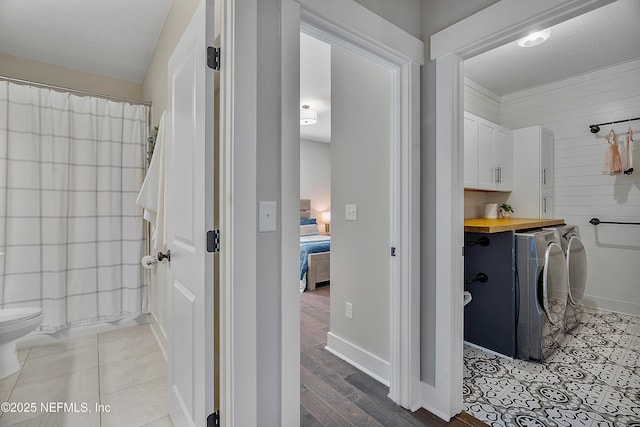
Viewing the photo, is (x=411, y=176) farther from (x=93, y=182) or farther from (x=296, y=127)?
(x=93, y=182)

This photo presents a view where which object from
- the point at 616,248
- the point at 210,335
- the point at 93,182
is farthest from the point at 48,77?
the point at 616,248

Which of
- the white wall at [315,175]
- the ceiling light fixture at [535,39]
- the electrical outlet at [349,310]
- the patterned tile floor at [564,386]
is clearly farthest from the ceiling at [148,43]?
the white wall at [315,175]

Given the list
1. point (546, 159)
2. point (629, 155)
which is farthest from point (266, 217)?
point (629, 155)

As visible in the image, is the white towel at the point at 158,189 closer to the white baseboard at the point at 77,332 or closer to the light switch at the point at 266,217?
the light switch at the point at 266,217

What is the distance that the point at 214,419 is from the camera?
3.91 feet

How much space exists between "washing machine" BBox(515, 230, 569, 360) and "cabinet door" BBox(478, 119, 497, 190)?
35.1 inches

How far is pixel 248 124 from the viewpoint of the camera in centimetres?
111

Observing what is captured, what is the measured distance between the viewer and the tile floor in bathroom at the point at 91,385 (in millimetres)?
1691

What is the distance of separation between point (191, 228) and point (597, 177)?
4.20 metres

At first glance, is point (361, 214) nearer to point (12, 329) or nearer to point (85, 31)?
point (12, 329)

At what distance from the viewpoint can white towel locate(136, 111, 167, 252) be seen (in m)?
2.04

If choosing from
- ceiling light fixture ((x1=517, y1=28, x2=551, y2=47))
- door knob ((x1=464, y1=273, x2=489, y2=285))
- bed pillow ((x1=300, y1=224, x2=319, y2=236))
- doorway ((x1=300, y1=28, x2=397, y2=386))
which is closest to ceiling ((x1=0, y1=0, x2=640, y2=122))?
ceiling light fixture ((x1=517, y1=28, x2=551, y2=47))

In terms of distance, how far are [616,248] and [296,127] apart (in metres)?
3.92

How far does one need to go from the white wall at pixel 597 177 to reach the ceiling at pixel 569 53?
0.20 meters
